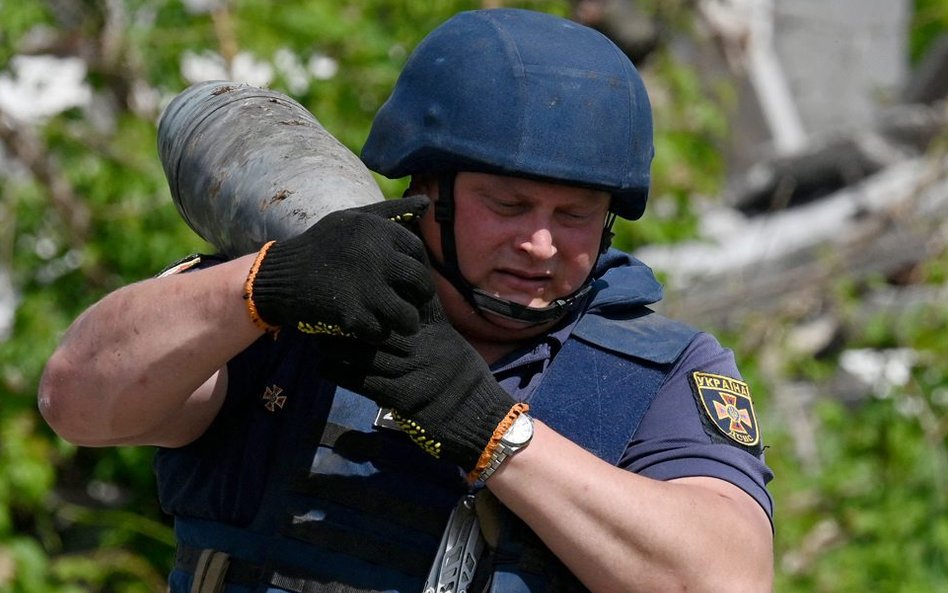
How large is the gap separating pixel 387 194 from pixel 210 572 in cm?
262

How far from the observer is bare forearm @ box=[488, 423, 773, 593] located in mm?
1967

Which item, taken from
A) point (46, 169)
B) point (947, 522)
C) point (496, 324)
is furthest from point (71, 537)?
point (496, 324)

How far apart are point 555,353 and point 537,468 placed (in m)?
0.35

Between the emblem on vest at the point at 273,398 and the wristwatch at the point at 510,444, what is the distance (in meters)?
0.42

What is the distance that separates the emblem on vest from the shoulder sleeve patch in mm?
628

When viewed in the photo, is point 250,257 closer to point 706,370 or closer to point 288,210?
point 288,210

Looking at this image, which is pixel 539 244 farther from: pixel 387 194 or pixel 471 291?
pixel 387 194

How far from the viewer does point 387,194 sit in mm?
4715

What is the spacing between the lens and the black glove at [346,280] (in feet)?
6.23

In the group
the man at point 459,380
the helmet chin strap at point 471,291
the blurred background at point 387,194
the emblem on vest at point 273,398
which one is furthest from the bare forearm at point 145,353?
the blurred background at point 387,194

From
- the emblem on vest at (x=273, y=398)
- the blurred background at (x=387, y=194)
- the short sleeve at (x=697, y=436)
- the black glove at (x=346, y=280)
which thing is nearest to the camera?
the black glove at (x=346, y=280)

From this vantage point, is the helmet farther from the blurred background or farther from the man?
the blurred background

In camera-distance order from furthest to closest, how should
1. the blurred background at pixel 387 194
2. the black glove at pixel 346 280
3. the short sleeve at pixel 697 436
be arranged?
the blurred background at pixel 387 194 → the short sleeve at pixel 697 436 → the black glove at pixel 346 280

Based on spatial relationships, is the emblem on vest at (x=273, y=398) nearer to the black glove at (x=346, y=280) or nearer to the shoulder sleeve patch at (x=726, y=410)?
the black glove at (x=346, y=280)
